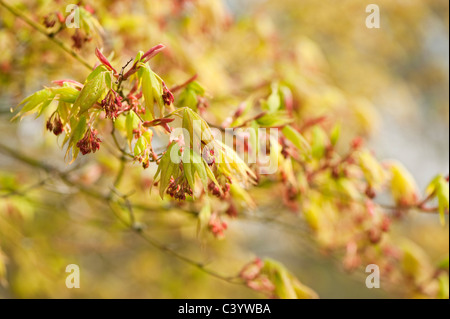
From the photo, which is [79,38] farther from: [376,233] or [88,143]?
[376,233]

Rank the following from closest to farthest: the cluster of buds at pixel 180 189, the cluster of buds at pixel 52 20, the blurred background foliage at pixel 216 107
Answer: the cluster of buds at pixel 180 189, the cluster of buds at pixel 52 20, the blurred background foliage at pixel 216 107

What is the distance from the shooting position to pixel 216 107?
6.74 ft

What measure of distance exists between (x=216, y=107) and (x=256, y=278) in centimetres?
93

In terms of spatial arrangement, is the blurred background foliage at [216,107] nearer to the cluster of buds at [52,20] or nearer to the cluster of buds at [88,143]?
the cluster of buds at [52,20]

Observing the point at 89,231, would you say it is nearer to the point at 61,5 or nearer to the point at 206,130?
the point at 61,5

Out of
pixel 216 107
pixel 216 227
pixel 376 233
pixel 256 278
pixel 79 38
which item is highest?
pixel 216 107

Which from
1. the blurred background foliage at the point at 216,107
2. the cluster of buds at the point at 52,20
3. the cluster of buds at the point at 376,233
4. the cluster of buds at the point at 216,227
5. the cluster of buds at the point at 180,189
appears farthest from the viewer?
the blurred background foliage at the point at 216,107

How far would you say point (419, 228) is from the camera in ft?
18.5

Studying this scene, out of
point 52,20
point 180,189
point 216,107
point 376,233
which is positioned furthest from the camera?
point 216,107

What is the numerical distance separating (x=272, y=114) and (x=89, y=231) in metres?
3.09

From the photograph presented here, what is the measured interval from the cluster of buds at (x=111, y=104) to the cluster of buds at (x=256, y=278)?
0.74m

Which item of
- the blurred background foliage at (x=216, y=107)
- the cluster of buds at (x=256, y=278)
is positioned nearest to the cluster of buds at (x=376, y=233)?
the blurred background foliage at (x=216, y=107)

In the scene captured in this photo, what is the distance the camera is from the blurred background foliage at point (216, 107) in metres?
1.92

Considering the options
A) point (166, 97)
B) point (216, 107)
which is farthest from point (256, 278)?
point (216, 107)
